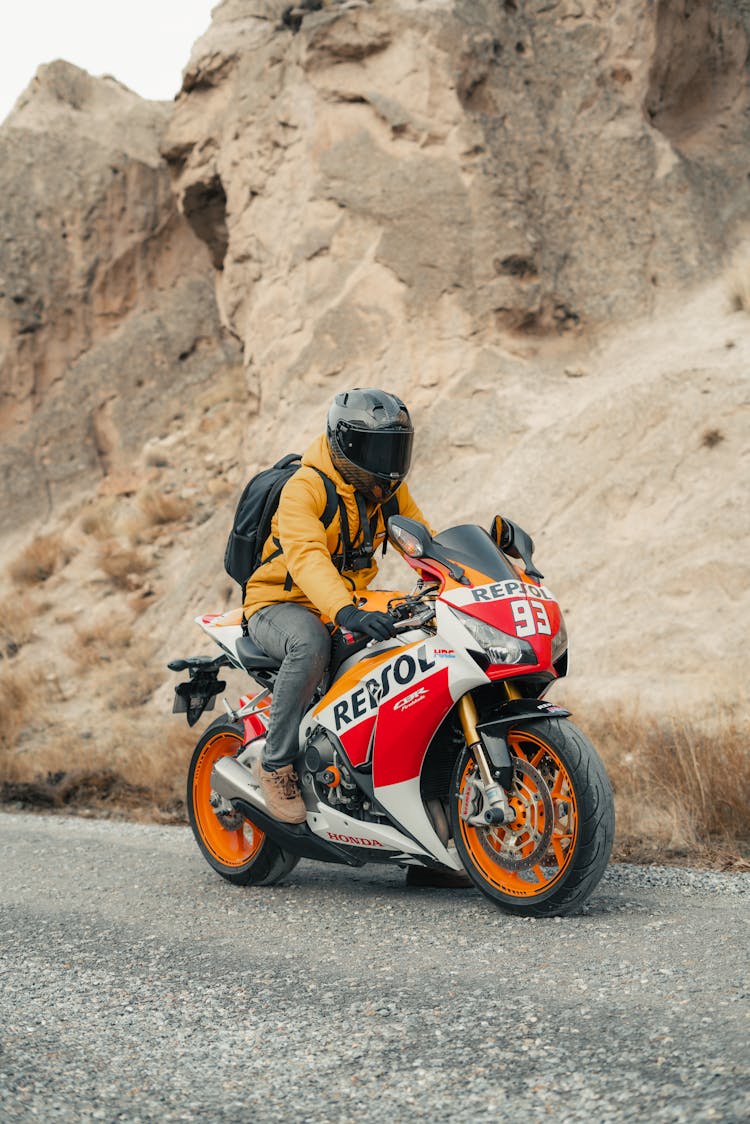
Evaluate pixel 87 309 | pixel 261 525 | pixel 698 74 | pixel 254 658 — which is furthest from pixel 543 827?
pixel 87 309

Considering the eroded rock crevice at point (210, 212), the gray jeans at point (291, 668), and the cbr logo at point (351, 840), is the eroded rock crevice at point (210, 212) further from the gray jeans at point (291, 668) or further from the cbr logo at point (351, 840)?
the cbr logo at point (351, 840)

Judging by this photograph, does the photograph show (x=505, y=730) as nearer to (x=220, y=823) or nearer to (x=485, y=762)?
(x=485, y=762)

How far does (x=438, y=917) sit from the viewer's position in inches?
200

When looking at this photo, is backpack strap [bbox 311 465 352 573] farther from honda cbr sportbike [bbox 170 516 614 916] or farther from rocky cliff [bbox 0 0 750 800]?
rocky cliff [bbox 0 0 750 800]

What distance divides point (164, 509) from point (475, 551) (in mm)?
14132

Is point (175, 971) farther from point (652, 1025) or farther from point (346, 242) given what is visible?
point (346, 242)

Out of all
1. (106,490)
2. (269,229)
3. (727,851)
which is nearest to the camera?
(727,851)

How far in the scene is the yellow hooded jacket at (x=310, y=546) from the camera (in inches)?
210

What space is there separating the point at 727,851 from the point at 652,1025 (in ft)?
9.31

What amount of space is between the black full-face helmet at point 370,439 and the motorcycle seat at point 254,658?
37.8 inches

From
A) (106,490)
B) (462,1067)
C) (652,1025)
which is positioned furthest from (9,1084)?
(106,490)

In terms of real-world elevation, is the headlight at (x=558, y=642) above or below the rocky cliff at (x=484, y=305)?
below

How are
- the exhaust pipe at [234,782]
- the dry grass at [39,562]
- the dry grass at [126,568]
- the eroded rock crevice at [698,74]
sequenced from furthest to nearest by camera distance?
the dry grass at [39,562], the dry grass at [126,568], the eroded rock crevice at [698,74], the exhaust pipe at [234,782]

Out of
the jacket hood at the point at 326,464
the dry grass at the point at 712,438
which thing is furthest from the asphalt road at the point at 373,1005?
the dry grass at the point at 712,438
